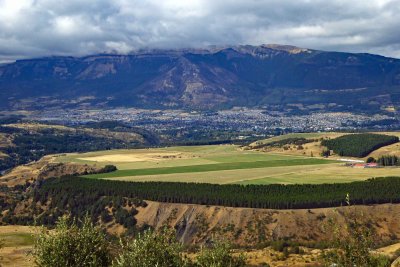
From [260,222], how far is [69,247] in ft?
294

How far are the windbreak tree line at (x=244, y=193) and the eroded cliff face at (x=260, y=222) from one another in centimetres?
276

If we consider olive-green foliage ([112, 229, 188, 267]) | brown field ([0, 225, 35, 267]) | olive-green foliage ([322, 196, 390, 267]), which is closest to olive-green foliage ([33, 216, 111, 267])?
olive-green foliage ([112, 229, 188, 267])

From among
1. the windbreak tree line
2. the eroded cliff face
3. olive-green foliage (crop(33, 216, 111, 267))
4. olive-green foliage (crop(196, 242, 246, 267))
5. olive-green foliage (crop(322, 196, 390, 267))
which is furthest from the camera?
the windbreak tree line

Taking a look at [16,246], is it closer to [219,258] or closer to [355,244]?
[219,258]

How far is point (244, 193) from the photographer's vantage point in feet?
486

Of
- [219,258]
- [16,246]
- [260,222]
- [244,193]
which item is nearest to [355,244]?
[219,258]

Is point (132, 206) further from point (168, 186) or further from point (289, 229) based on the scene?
point (289, 229)

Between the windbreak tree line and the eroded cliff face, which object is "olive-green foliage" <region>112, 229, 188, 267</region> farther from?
the windbreak tree line

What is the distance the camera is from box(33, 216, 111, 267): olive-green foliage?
149ft

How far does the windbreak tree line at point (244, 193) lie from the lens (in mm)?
137250

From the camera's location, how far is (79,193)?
169625 mm

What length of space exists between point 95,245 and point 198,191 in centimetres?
10448

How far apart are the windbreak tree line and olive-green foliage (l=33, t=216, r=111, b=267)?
92.6 meters

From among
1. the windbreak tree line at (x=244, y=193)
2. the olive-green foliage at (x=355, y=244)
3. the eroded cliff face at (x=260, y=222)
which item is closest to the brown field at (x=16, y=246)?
the eroded cliff face at (x=260, y=222)
